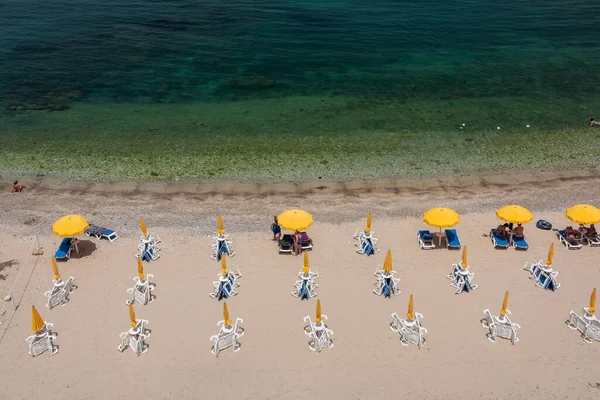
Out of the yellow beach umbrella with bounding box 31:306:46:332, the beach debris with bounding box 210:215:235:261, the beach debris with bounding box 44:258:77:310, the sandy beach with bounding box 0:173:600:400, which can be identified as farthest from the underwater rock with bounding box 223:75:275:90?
the yellow beach umbrella with bounding box 31:306:46:332

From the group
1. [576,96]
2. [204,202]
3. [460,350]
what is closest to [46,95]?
[204,202]

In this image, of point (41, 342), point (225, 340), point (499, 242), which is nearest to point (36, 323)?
point (41, 342)

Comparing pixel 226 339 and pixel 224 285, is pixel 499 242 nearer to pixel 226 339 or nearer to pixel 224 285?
pixel 224 285

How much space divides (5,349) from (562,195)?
24892mm

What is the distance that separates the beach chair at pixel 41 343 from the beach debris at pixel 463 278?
45.9 feet

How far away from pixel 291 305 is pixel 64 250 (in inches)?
384

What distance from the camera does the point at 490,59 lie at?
46.5 meters

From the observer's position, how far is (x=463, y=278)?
18.8 metres

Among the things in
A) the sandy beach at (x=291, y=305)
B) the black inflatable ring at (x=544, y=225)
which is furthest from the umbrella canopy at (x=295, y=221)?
the black inflatable ring at (x=544, y=225)

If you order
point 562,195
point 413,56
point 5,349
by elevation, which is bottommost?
point 5,349

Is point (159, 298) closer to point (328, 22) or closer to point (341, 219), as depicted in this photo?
point (341, 219)

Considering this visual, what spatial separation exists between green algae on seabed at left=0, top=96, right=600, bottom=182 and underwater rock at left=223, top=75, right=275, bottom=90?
3.09 metres

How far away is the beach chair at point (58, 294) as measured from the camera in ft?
59.9

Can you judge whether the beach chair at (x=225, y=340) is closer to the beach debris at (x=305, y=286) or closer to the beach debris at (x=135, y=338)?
the beach debris at (x=135, y=338)
